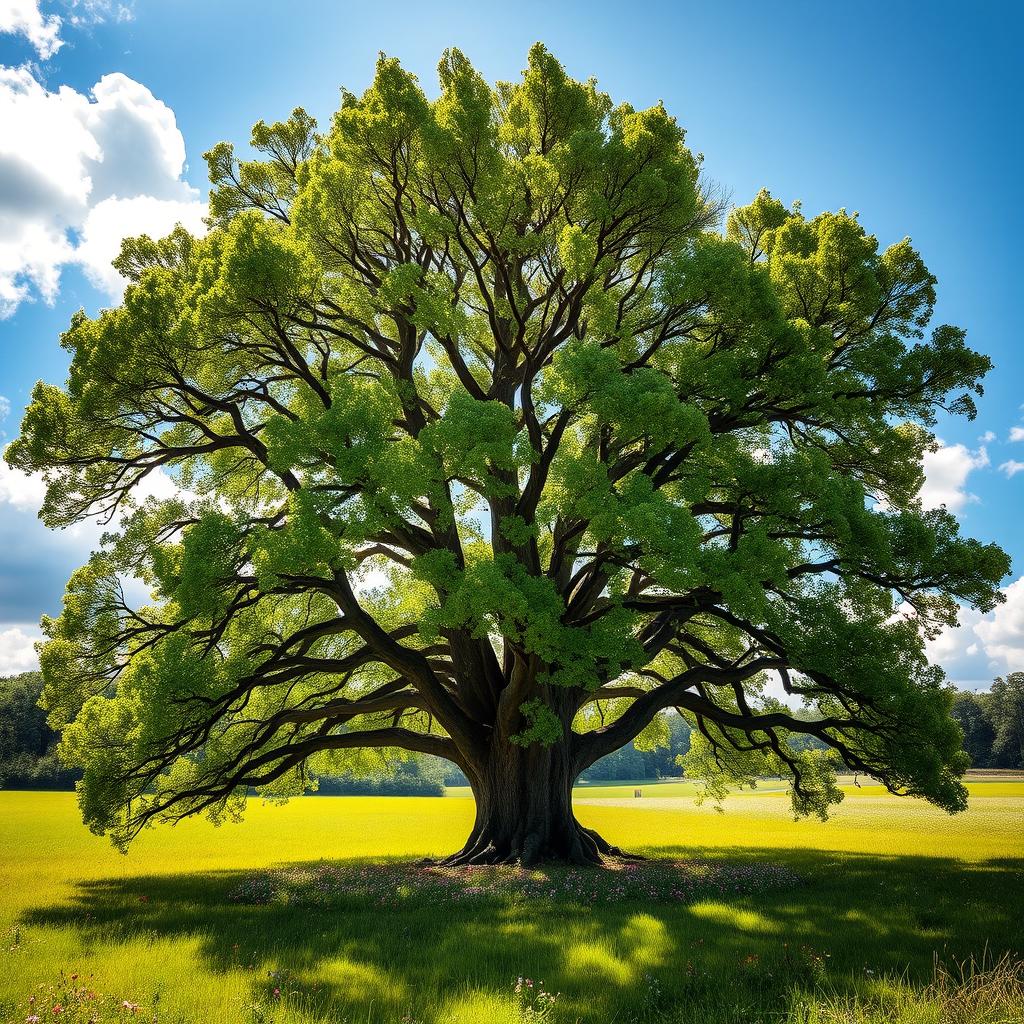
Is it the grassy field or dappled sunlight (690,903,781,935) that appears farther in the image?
dappled sunlight (690,903,781,935)

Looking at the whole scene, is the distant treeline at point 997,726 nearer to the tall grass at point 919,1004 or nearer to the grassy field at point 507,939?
the grassy field at point 507,939

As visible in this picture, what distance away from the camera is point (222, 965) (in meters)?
6.98

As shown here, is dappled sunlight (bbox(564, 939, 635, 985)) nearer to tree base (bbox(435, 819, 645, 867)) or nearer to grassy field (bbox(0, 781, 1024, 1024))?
grassy field (bbox(0, 781, 1024, 1024))

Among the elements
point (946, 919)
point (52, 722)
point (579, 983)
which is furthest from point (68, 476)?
point (946, 919)

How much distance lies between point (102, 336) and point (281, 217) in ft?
25.8

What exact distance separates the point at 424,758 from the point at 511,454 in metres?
27.3

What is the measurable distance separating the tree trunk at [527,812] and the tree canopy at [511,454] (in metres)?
0.08

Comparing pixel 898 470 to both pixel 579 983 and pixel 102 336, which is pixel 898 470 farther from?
pixel 102 336

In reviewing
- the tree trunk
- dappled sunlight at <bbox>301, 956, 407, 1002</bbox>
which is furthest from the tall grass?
the tree trunk

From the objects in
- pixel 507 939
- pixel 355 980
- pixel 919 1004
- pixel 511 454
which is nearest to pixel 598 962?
pixel 507 939

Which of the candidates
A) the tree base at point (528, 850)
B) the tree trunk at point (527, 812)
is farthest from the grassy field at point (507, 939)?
the tree trunk at point (527, 812)

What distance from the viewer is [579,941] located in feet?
25.5

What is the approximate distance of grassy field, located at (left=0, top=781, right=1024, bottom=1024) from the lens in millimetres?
5543

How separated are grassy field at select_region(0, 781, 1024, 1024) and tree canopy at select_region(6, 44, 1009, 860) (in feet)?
8.27
